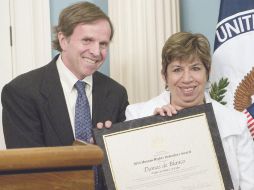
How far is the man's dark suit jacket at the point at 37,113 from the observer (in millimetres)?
1878

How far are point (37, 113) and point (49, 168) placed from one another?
1.11 metres

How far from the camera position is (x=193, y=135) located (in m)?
1.69

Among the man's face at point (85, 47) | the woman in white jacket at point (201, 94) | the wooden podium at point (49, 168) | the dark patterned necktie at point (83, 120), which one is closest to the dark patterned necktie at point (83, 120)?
the dark patterned necktie at point (83, 120)

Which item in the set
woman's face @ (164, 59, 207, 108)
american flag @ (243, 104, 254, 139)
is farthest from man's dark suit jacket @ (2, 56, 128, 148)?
american flag @ (243, 104, 254, 139)

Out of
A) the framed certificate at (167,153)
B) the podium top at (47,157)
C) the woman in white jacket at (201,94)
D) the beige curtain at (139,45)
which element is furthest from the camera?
the beige curtain at (139,45)

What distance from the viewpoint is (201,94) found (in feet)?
6.12

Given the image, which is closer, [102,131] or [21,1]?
[102,131]

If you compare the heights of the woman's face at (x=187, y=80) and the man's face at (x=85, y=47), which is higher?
the man's face at (x=85, y=47)

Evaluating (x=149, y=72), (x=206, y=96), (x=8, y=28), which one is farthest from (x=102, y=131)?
(x=8, y=28)

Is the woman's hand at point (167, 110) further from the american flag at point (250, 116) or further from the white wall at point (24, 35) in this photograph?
the white wall at point (24, 35)

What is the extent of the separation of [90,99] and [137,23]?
69cm

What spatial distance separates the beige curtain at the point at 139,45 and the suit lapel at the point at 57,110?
0.67m

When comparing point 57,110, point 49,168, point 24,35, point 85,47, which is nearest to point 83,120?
point 57,110

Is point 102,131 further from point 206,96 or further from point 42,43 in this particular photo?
point 42,43
